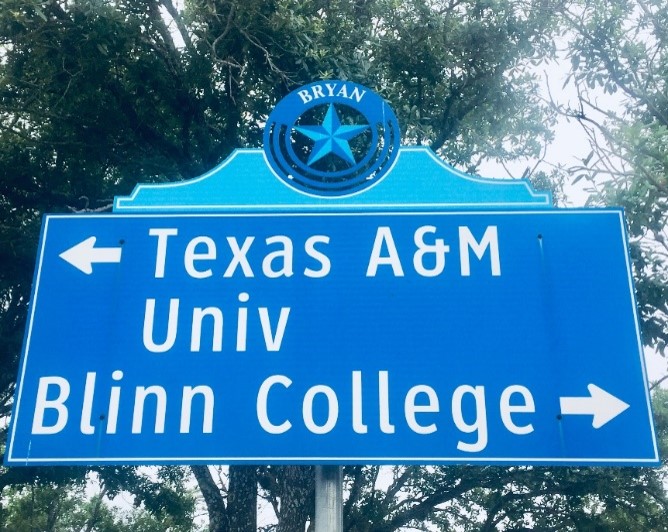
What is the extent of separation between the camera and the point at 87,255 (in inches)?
113

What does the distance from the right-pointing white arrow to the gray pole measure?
0.84 metres

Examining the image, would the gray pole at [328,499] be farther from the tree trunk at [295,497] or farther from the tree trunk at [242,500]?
the tree trunk at [242,500]

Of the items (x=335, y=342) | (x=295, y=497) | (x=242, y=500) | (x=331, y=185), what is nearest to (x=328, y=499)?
(x=335, y=342)

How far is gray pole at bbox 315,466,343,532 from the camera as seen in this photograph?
2.43 metres

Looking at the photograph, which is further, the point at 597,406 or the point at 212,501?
the point at 212,501

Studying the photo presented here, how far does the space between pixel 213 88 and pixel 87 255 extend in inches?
182

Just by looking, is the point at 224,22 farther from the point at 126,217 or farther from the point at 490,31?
the point at 126,217

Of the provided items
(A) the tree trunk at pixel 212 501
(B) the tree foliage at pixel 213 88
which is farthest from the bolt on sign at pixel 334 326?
(A) the tree trunk at pixel 212 501

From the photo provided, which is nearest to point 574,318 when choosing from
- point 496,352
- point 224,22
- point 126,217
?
point 496,352

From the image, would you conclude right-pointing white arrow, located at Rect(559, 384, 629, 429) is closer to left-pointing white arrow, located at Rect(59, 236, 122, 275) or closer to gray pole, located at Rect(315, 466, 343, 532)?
gray pole, located at Rect(315, 466, 343, 532)

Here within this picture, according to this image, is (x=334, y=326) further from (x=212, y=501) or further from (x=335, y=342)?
(x=212, y=501)

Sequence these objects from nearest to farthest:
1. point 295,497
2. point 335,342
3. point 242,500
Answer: point 335,342
point 295,497
point 242,500

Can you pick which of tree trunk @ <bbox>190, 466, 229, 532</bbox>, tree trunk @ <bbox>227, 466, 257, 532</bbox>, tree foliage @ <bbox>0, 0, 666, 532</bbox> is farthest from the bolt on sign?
tree trunk @ <bbox>190, 466, 229, 532</bbox>

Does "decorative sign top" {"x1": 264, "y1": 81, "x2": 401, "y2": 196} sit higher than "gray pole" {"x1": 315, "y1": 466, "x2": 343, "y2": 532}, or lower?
higher
